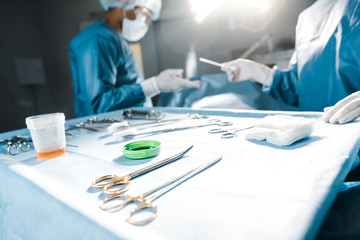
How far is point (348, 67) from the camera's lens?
119 cm

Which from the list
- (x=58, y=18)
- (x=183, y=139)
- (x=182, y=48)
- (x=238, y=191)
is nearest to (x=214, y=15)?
(x=182, y=48)

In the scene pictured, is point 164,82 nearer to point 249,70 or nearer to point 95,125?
point 249,70

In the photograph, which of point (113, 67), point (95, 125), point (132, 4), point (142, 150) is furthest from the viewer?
point (132, 4)

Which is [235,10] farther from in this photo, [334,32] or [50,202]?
[50,202]

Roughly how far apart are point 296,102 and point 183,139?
1.25m

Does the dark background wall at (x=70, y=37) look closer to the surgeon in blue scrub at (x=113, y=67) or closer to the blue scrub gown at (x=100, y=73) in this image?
the surgeon in blue scrub at (x=113, y=67)

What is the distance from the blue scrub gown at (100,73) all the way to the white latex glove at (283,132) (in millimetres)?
1265

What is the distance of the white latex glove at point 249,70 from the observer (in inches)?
64.8

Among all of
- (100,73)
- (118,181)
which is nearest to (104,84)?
(100,73)

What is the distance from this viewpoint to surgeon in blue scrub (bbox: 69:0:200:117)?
171cm

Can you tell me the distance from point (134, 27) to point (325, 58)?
1495 millimetres

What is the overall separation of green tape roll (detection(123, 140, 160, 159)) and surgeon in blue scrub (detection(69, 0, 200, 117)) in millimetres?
1140

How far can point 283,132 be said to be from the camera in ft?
1.96

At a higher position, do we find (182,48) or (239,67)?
(182,48)
